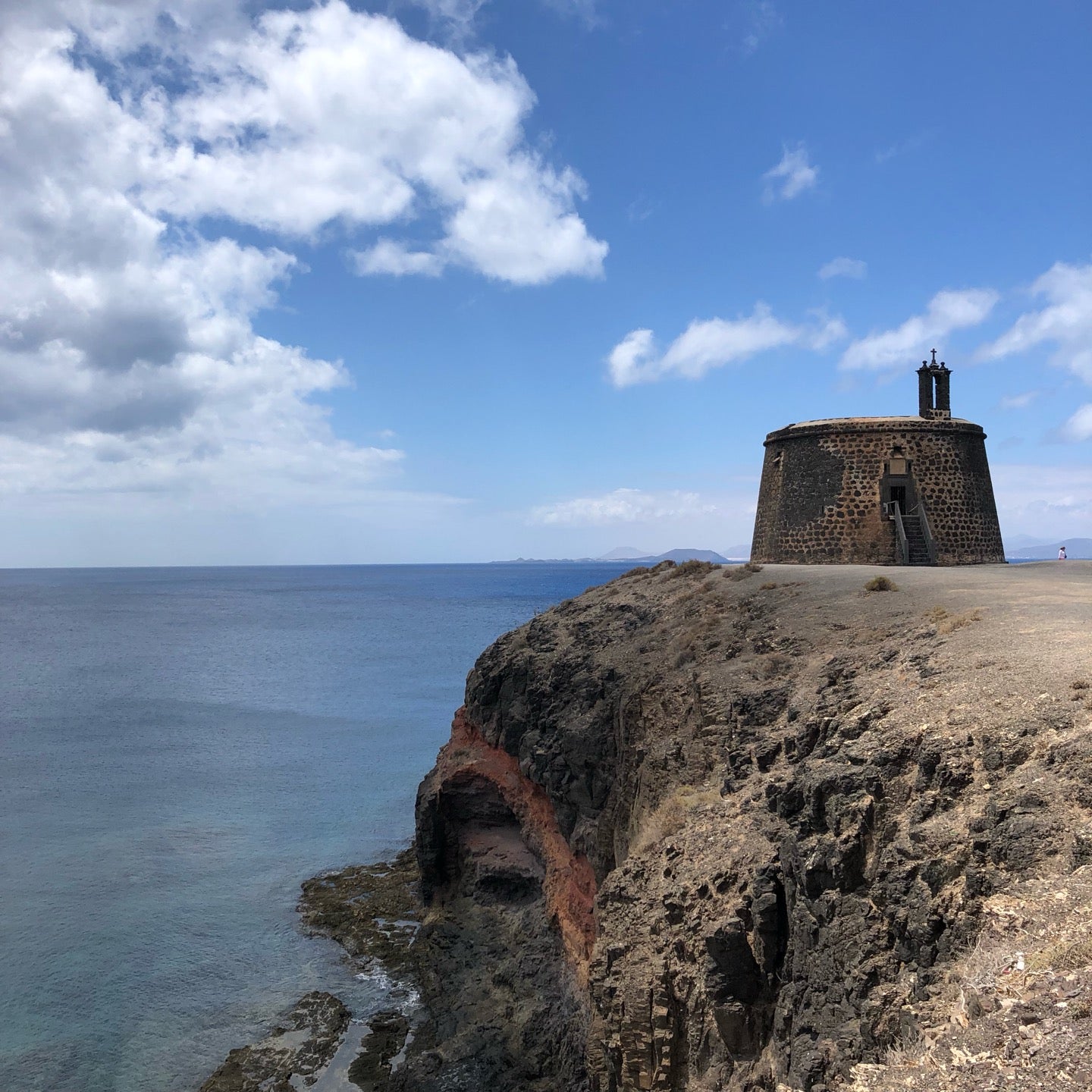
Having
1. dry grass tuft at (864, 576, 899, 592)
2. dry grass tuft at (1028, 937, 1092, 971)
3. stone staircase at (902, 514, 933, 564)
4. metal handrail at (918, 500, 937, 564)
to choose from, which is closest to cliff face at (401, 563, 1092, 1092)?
dry grass tuft at (864, 576, 899, 592)

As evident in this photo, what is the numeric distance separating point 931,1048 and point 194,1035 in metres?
16.6

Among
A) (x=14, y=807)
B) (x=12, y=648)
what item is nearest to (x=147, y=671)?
(x=12, y=648)

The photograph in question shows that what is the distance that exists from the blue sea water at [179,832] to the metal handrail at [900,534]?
17758 millimetres

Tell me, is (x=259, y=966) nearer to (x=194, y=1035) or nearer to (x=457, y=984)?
(x=194, y=1035)

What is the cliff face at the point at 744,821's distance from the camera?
25.5 ft

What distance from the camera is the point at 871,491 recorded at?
26453 millimetres

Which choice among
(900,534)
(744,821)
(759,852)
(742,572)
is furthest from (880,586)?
(900,534)

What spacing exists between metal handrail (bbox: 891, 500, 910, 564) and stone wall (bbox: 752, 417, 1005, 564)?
224 millimetres

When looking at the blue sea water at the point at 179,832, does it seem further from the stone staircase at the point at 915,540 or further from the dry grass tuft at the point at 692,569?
the stone staircase at the point at 915,540

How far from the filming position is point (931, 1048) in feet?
19.7

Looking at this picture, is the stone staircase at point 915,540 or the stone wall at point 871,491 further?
the stone wall at point 871,491

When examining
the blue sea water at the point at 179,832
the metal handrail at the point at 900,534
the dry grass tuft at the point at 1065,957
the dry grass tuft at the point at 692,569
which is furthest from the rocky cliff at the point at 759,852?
the metal handrail at the point at 900,534

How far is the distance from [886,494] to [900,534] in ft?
4.31

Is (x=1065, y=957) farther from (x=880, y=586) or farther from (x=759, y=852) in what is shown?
(x=880, y=586)
